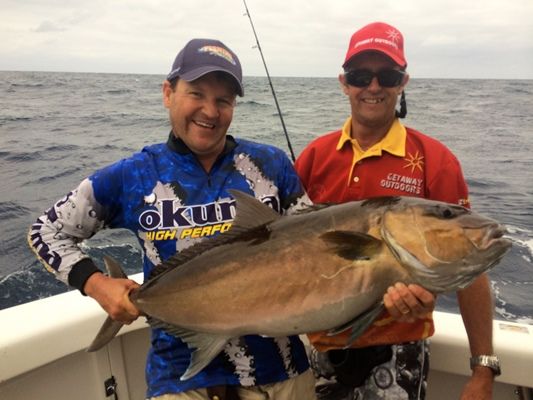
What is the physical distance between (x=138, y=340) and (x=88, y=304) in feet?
1.67

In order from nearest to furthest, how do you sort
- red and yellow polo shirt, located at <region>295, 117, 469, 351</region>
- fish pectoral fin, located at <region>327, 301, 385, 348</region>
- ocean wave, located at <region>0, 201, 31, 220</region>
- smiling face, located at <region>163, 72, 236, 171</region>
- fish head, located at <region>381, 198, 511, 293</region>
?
fish head, located at <region>381, 198, 511, 293</region>
fish pectoral fin, located at <region>327, 301, 385, 348</region>
smiling face, located at <region>163, 72, 236, 171</region>
red and yellow polo shirt, located at <region>295, 117, 469, 351</region>
ocean wave, located at <region>0, 201, 31, 220</region>

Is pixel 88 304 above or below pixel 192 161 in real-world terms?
below

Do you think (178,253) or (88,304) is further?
(88,304)

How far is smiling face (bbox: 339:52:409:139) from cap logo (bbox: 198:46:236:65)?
0.75m

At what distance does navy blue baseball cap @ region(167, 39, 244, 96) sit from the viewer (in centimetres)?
252

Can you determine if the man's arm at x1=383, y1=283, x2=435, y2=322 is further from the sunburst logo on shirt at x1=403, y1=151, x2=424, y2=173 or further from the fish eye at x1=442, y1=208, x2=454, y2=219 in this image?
the sunburst logo on shirt at x1=403, y1=151, x2=424, y2=173

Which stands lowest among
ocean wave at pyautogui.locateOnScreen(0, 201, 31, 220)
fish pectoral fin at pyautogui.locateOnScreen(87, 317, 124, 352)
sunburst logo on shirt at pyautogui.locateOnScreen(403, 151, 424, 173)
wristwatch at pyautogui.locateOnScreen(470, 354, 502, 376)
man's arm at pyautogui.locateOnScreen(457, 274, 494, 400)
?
ocean wave at pyautogui.locateOnScreen(0, 201, 31, 220)

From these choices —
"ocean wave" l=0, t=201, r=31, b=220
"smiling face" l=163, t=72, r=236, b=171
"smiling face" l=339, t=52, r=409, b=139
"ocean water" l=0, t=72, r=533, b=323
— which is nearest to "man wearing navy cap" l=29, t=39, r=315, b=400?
"smiling face" l=163, t=72, r=236, b=171

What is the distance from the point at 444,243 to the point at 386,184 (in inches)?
30.9

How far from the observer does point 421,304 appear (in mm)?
2104

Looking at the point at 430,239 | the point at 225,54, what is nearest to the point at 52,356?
the point at 225,54

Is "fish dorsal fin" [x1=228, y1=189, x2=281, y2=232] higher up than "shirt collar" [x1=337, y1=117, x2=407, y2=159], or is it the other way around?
"shirt collar" [x1=337, y1=117, x2=407, y2=159]

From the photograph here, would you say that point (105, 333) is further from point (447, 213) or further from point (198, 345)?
point (447, 213)

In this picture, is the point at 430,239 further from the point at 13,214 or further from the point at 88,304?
the point at 13,214
